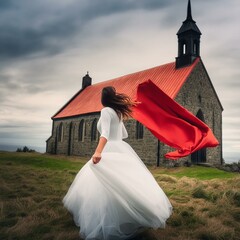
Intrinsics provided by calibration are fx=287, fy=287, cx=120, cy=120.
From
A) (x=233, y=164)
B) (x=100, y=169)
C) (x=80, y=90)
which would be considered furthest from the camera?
(x=80, y=90)

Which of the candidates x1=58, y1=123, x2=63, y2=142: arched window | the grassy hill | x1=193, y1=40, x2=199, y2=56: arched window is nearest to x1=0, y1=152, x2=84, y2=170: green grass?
the grassy hill

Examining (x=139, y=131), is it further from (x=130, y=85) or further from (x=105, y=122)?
(x=105, y=122)

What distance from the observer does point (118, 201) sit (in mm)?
4211

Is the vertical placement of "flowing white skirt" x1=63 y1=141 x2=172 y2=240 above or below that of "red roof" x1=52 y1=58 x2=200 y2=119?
below

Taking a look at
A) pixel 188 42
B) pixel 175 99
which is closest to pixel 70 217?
pixel 175 99

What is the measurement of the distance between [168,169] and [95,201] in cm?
1754

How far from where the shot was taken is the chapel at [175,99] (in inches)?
936

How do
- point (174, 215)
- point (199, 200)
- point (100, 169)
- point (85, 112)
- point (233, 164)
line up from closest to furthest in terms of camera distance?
point (100, 169) < point (174, 215) < point (199, 200) < point (233, 164) < point (85, 112)

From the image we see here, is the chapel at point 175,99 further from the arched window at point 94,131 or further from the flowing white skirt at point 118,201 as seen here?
the flowing white skirt at point 118,201

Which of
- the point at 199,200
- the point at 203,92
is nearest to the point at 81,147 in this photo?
the point at 203,92

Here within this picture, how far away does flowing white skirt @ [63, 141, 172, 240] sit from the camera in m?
4.20

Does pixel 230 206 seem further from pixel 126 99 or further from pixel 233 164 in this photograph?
pixel 233 164

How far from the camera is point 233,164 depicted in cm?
2600

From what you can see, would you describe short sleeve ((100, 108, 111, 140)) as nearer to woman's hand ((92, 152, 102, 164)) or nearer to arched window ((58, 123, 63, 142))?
woman's hand ((92, 152, 102, 164))
